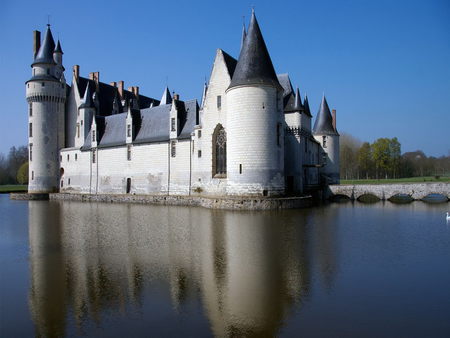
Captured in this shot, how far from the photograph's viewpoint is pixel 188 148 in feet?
90.9

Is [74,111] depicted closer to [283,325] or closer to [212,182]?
[212,182]

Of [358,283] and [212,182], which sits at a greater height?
[212,182]

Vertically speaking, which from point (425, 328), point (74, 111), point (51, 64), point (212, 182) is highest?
point (51, 64)

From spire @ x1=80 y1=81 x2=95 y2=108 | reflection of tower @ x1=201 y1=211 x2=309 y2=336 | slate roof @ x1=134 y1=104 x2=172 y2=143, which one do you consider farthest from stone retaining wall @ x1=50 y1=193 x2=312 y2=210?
spire @ x1=80 y1=81 x2=95 y2=108

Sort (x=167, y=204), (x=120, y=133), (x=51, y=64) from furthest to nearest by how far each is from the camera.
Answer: (x=51, y=64)
(x=120, y=133)
(x=167, y=204)

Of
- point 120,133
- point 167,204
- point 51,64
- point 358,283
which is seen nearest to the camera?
point 358,283

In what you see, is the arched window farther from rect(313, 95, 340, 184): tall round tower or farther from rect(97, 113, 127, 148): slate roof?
rect(313, 95, 340, 184): tall round tower

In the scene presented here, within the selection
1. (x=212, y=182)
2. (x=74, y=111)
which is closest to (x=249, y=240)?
(x=212, y=182)

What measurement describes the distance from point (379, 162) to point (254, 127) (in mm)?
39627

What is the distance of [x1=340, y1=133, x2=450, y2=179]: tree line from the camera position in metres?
54.8

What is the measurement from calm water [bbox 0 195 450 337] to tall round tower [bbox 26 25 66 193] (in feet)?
84.3

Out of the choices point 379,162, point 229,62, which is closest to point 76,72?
point 229,62

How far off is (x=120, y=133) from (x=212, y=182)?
12.3m

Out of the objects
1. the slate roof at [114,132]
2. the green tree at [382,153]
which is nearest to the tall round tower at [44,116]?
the slate roof at [114,132]
